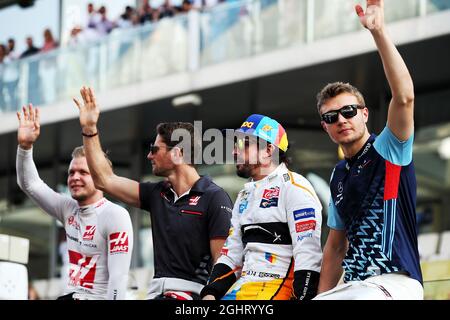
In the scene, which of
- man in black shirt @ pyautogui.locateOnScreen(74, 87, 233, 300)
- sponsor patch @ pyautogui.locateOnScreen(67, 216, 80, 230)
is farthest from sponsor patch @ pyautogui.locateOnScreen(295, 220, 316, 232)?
sponsor patch @ pyautogui.locateOnScreen(67, 216, 80, 230)

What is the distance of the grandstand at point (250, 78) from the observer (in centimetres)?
1788

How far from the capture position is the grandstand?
17875mm

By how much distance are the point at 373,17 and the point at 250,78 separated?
13612 millimetres

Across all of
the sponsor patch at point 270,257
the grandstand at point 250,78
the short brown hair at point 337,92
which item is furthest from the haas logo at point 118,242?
the grandstand at point 250,78

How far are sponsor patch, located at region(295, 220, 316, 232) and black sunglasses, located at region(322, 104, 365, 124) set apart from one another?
2.30 feet

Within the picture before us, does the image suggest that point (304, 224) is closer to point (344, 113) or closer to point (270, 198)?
point (270, 198)

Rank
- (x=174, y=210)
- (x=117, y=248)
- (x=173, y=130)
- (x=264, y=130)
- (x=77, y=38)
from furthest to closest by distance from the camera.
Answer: (x=77, y=38) < (x=117, y=248) < (x=173, y=130) < (x=174, y=210) < (x=264, y=130)

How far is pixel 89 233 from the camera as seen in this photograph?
27.6ft

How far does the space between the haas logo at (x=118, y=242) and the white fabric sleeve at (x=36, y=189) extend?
2.36 ft

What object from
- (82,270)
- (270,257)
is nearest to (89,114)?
(82,270)

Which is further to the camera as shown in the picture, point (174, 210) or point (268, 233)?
point (174, 210)

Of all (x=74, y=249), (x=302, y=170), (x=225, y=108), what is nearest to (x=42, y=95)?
(x=225, y=108)

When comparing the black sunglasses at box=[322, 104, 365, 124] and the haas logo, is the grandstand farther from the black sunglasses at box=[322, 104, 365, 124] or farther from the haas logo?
the black sunglasses at box=[322, 104, 365, 124]
